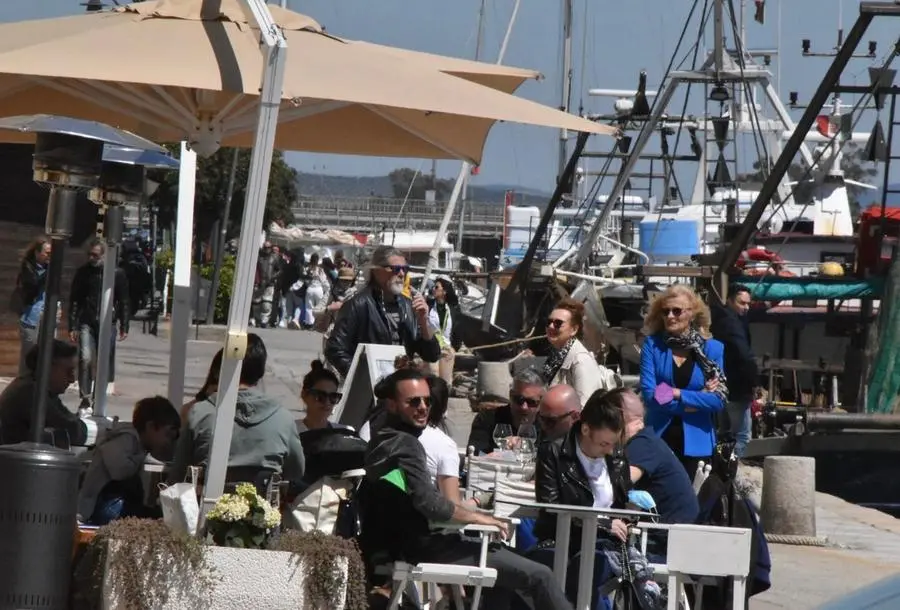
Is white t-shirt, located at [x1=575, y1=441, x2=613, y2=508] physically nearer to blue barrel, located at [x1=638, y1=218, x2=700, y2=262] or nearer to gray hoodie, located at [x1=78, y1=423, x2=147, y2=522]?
gray hoodie, located at [x1=78, y1=423, x2=147, y2=522]

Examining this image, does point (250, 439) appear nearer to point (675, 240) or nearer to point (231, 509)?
point (231, 509)

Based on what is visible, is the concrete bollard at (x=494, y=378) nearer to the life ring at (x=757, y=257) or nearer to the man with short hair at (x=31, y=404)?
the life ring at (x=757, y=257)

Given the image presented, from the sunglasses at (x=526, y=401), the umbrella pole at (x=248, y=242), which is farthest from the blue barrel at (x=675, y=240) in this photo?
the umbrella pole at (x=248, y=242)

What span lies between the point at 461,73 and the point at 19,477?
394 centimetres

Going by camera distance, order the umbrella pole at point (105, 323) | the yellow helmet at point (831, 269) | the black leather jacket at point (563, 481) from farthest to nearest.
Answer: the yellow helmet at point (831, 269)
the umbrella pole at point (105, 323)
the black leather jacket at point (563, 481)

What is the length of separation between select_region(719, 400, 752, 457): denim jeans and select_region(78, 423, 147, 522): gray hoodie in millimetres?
6279

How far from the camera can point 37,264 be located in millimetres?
14734

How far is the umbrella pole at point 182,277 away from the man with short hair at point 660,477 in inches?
101

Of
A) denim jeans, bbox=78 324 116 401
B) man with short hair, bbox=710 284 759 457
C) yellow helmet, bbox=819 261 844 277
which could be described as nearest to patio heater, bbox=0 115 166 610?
man with short hair, bbox=710 284 759 457

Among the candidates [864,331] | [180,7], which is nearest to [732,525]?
[180,7]

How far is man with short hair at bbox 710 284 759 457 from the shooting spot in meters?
12.9

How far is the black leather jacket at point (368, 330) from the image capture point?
1005cm

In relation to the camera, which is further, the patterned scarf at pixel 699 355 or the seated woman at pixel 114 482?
the patterned scarf at pixel 699 355

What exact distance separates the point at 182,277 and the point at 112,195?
627 mm
